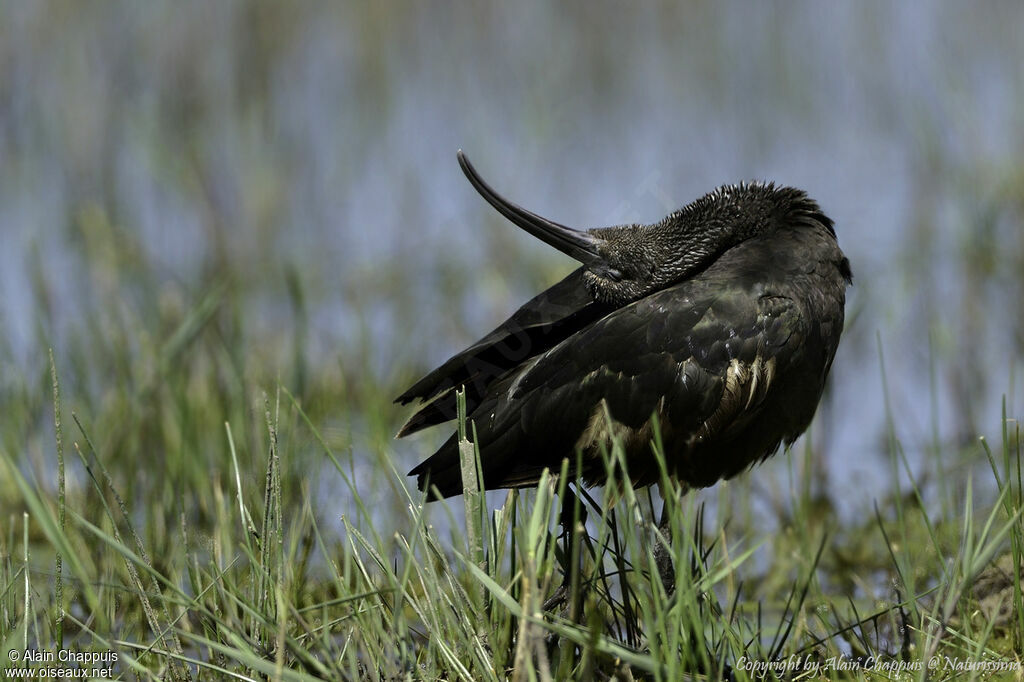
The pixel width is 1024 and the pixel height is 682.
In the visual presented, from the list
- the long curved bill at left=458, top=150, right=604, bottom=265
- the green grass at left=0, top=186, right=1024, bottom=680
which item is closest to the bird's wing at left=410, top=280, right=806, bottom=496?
the green grass at left=0, top=186, right=1024, bottom=680

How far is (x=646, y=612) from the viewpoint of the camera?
6.88ft

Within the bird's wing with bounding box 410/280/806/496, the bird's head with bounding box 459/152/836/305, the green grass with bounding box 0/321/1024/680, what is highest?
the bird's head with bounding box 459/152/836/305

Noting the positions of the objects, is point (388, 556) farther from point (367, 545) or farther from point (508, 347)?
point (508, 347)

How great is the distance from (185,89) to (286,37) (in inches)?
28.1

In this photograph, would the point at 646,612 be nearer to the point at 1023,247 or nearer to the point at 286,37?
the point at 1023,247

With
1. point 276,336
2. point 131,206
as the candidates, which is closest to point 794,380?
point 276,336

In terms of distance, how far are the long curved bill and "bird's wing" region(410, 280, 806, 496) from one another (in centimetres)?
29

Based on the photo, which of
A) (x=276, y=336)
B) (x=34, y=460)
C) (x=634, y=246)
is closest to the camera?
(x=634, y=246)

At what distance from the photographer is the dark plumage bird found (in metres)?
2.99

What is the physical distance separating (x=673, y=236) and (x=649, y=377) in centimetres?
55

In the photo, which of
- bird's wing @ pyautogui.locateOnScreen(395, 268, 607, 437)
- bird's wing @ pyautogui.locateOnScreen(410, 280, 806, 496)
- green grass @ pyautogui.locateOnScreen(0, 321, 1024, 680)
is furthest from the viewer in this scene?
bird's wing @ pyautogui.locateOnScreen(395, 268, 607, 437)

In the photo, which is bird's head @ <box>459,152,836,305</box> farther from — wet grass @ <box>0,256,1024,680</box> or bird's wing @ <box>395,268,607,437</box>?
wet grass @ <box>0,256,1024,680</box>

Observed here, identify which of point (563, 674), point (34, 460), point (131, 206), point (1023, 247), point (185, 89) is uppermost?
point (185, 89)

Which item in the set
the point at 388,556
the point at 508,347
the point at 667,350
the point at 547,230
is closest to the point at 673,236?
the point at 547,230
